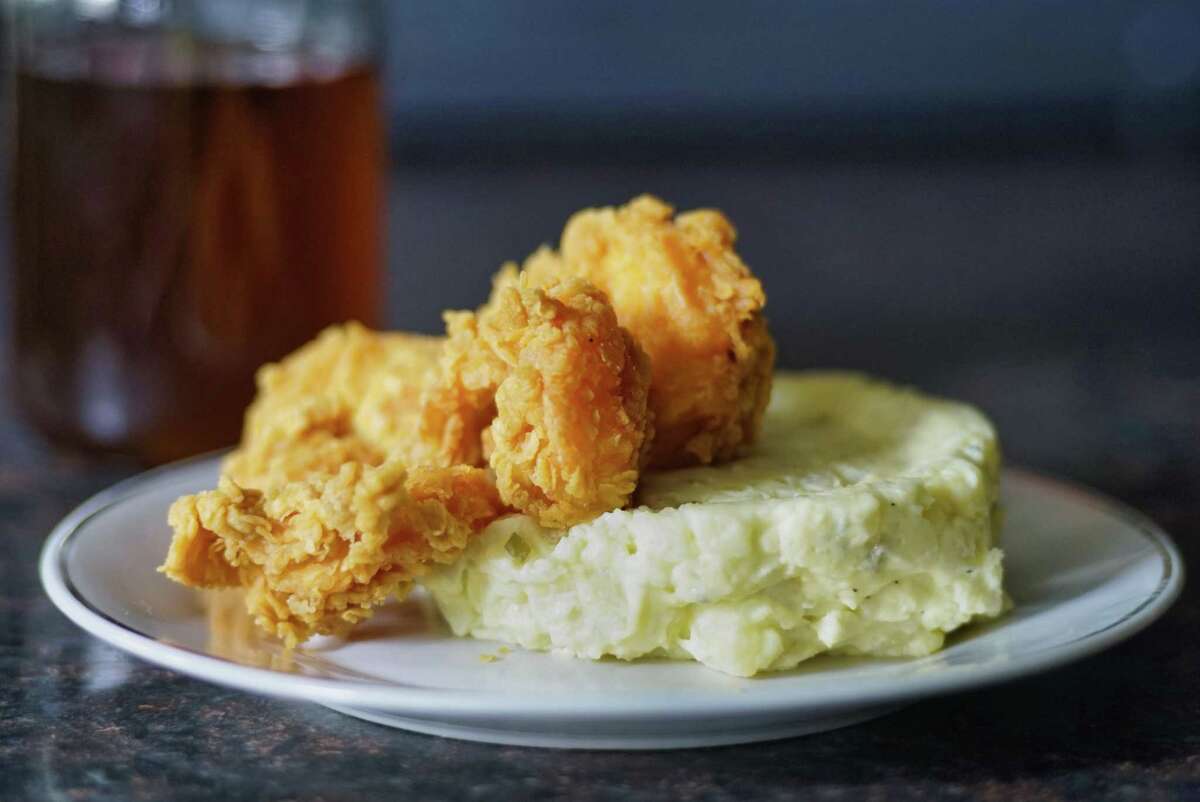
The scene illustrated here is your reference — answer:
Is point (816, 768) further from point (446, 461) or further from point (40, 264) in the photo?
point (40, 264)

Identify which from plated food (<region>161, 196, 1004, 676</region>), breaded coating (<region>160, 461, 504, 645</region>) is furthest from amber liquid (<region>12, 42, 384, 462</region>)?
breaded coating (<region>160, 461, 504, 645</region>)

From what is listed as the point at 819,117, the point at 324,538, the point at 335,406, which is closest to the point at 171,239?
the point at 335,406

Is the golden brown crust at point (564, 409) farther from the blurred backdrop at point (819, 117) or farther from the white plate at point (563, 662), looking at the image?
the blurred backdrop at point (819, 117)

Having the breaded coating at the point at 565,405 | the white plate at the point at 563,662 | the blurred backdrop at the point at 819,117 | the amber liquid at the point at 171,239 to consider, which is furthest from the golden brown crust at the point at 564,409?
the blurred backdrop at the point at 819,117

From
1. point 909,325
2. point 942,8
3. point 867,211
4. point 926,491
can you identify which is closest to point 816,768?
point 926,491

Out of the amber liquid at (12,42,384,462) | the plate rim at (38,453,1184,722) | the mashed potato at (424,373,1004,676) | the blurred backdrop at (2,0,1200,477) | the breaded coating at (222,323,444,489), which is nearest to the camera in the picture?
the plate rim at (38,453,1184,722)

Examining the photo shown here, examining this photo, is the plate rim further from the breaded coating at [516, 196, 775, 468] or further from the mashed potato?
the breaded coating at [516, 196, 775, 468]

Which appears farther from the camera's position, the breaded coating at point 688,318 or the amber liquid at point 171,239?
the amber liquid at point 171,239
